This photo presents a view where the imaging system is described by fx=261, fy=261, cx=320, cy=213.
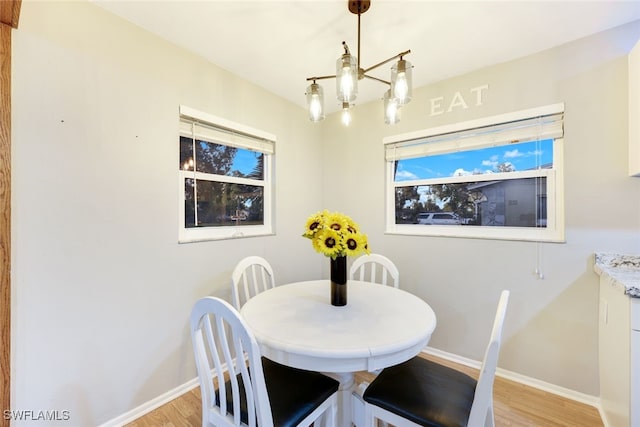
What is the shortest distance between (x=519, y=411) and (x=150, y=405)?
7.66 feet

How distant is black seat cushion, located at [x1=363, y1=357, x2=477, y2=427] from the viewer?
103 centimetres

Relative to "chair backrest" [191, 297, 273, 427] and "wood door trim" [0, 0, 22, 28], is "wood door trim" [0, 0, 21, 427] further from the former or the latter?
"chair backrest" [191, 297, 273, 427]

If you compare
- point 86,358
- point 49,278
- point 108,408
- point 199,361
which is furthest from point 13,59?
point 108,408

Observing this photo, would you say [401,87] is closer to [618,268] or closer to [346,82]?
[346,82]

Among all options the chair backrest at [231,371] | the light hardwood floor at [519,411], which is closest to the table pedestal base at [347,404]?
the chair backrest at [231,371]

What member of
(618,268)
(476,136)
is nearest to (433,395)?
(618,268)

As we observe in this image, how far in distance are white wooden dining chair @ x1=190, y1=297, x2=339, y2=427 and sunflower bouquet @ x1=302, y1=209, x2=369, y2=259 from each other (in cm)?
57

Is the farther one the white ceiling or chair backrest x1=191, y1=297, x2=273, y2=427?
the white ceiling

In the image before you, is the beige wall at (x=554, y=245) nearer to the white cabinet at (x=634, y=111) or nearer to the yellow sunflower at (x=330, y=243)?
the white cabinet at (x=634, y=111)

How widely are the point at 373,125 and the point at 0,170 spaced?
257cm

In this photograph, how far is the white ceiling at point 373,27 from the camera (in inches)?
57.9

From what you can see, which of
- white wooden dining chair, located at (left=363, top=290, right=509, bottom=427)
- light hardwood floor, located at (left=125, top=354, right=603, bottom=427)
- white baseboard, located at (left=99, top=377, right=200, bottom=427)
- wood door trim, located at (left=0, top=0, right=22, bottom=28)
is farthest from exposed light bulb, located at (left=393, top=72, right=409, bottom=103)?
white baseboard, located at (left=99, top=377, right=200, bottom=427)

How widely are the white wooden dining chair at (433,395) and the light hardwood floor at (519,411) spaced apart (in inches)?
29.4

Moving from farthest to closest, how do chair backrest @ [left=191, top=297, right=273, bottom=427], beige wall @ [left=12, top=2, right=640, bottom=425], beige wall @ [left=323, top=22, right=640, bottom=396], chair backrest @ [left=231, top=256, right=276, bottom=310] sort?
1. chair backrest @ [left=231, top=256, right=276, bottom=310]
2. beige wall @ [left=323, top=22, right=640, bottom=396]
3. beige wall @ [left=12, top=2, right=640, bottom=425]
4. chair backrest @ [left=191, top=297, right=273, bottom=427]
